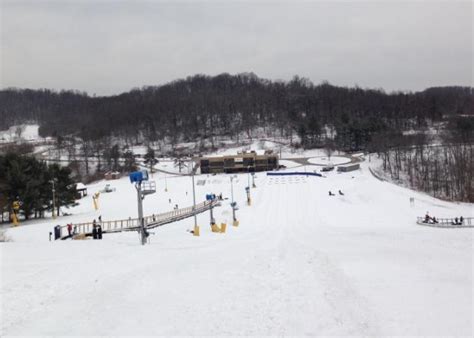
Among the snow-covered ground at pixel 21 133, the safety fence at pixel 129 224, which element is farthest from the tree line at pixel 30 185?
the snow-covered ground at pixel 21 133

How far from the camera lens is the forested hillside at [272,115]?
103750 mm

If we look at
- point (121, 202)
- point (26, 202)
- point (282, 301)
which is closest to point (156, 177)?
point (121, 202)

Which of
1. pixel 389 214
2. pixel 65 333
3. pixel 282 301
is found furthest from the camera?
pixel 389 214

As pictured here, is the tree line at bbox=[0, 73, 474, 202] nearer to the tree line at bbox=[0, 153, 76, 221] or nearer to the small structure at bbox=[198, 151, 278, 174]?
the small structure at bbox=[198, 151, 278, 174]

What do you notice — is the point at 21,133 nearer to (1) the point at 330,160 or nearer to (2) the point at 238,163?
(2) the point at 238,163

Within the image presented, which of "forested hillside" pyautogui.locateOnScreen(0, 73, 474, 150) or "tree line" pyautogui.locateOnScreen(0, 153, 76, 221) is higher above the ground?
"forested hillside" pyautogui.locateOnScreen(0, 73, 474, 150)

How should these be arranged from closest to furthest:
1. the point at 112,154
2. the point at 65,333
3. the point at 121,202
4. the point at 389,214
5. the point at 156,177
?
the point at 65,333
the point at 389,214
the point at 121,202
the point at 156,177
the point at 112,154

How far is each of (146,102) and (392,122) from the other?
99714 mm

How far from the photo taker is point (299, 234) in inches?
965

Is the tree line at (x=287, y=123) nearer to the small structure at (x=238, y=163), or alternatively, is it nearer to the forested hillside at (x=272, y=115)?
the forested hillside at (x=272, y=115)

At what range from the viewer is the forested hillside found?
340 ft

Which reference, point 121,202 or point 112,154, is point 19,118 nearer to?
point 112,154

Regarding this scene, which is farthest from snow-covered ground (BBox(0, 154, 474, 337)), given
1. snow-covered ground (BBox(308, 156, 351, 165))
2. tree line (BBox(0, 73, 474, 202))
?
snow-covered ground (BBox(308, 156, 351, 165))

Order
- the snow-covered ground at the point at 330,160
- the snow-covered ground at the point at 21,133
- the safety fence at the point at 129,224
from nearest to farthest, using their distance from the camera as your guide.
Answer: the safety fence at the point at 129,224, the snow-covered ground at the point at 330,160, the snow-covered ground at the point at 21,133
